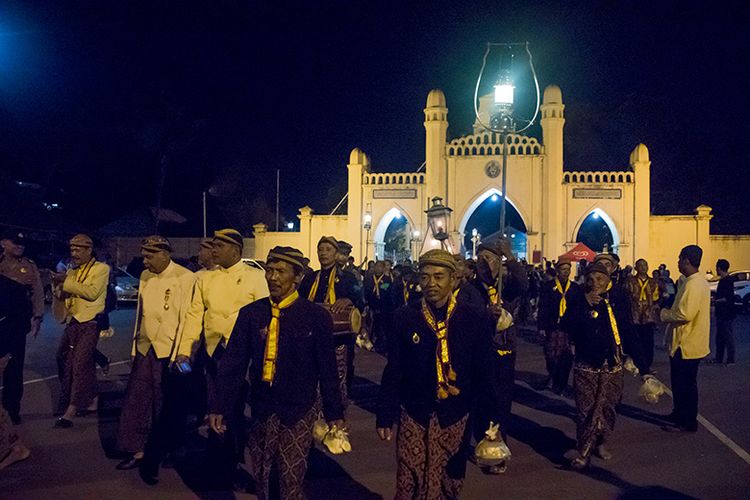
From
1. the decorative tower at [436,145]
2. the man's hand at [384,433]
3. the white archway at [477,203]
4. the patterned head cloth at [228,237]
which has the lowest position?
the man's hand at [384,433]

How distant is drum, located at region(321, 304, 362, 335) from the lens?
20.8 ft

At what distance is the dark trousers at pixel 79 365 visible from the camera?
7.61 meters

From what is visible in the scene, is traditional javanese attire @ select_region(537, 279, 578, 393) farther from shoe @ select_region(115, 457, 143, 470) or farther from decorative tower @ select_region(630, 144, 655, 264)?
decorative tower @ select_region(630, 144, 655, 264)

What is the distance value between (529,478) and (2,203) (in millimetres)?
24363

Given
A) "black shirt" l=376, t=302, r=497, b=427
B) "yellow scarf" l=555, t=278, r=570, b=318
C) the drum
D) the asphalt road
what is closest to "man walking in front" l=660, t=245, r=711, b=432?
the asphalt road

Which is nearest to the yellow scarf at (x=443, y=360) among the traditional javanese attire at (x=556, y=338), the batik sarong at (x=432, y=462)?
the batik sarong at (x=432, y=462)

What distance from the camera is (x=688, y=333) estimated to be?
7695 mm

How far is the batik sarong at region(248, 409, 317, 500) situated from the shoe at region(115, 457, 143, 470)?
250 centimetres

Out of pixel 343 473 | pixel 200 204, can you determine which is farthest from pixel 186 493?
pixel 200 204

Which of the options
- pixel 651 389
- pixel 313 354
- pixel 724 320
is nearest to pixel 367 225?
pixel 724 320

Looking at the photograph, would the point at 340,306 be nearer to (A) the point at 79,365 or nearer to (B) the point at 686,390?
(A) the point at 79,365

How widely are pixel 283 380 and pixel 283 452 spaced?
15.3 inches

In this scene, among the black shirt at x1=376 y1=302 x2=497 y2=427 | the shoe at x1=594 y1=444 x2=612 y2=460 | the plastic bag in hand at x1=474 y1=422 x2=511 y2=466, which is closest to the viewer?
the plastic bag in hand at x1=474 y1=422 x2=511 y2=466

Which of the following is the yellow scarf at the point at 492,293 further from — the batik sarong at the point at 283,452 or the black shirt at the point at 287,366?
the batik sarong at the point at 283,452
